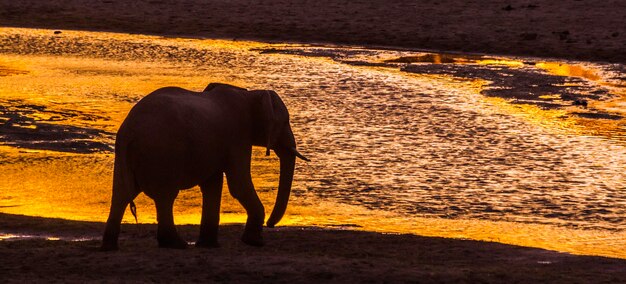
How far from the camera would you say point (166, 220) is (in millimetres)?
9648

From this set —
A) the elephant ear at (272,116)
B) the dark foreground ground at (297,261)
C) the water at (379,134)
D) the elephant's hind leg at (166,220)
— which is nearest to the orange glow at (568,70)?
the water at (379,134)

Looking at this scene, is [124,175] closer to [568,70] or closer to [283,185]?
[283,185]

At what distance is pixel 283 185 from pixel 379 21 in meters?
21.6

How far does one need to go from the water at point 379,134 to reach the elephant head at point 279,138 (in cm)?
141

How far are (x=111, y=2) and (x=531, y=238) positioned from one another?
24682mm

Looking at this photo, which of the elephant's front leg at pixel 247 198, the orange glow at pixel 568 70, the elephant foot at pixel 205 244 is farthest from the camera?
the orange glow at pixel 568 70

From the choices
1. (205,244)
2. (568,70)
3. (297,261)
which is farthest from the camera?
(568,70)

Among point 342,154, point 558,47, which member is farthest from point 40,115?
point 558,47

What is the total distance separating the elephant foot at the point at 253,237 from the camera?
10211 millimetres

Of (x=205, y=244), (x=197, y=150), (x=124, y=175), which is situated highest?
(x=197, y=150)

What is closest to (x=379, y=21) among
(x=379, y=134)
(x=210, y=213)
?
(x=379, y=134)

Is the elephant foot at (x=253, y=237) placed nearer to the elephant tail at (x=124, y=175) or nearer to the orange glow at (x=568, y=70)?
the elephant tail at (x=124, y=175)

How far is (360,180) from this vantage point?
14.2 metres

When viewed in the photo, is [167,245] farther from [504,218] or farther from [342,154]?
[342,154]
